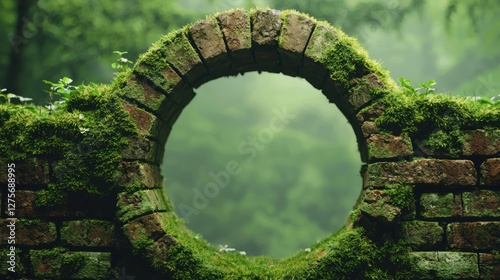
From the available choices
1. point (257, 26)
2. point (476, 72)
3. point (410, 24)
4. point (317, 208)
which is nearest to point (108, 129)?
point (257, 26)

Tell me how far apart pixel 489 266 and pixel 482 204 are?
1.21 feet

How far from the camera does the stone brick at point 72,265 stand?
98.3 inches

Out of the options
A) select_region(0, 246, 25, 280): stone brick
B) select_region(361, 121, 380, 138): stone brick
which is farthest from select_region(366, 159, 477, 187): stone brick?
select_region(0, 246, 25, 280): stone brick

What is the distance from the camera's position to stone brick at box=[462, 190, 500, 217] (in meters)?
2.43

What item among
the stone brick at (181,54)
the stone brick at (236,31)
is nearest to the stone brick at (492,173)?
the stone brick at (236,31)

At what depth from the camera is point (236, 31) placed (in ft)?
8.58

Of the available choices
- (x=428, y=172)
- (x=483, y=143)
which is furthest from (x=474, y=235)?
(x=483, y=143)

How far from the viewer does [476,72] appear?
12.6 meters

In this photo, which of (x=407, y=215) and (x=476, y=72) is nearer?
(x=407, y=215)

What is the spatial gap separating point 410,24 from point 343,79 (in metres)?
13.3

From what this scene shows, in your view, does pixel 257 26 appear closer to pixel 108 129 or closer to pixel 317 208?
pixel 108 129

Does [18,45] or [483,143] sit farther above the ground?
[18,45]

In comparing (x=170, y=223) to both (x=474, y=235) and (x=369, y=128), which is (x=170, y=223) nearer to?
(x=369, y=128)

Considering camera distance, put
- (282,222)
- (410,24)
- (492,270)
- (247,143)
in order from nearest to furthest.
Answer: (492,270) → (410,24) → (282,222) → (247,143)
